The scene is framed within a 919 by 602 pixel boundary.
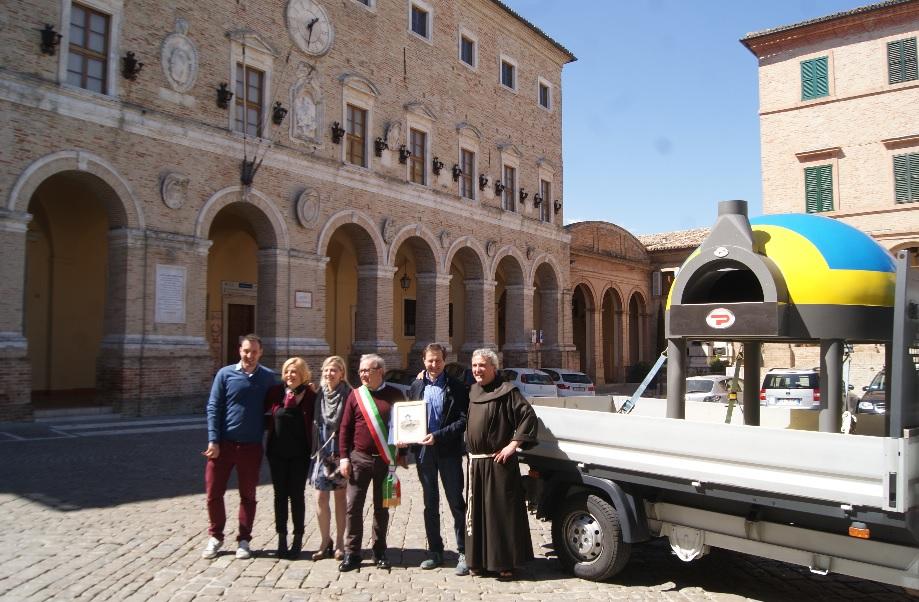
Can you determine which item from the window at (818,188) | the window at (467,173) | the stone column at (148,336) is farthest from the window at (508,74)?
the stone column at (148,336)

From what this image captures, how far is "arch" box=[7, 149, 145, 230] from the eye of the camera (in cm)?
1436

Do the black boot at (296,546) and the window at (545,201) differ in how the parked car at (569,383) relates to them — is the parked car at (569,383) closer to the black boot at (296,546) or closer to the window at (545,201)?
the window at (545,201)

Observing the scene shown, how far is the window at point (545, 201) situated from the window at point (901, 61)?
514 inches

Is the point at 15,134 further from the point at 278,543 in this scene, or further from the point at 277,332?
the point at 278,543

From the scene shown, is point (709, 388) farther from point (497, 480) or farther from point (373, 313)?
point (497, 480)

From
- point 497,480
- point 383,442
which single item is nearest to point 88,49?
point 383,442

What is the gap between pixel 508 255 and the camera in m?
28.9

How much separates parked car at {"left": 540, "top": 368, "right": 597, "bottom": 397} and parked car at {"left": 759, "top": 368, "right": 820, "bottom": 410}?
6.14 m

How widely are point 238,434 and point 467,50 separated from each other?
2349 centimetres

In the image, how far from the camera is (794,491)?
181 inches

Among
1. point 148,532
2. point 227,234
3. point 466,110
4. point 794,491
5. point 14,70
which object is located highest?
point 466,110

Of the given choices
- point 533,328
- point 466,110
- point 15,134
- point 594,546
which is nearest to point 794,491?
point 594,546

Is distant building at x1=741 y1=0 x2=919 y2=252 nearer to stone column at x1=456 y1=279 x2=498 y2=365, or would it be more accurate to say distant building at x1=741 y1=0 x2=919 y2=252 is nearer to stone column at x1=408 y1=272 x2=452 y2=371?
stone column at x1=456 y1=279 x2=498 y2=365

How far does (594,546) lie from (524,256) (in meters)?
24.2
